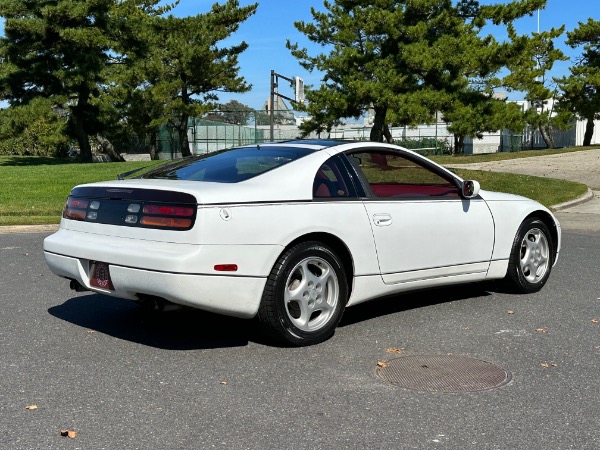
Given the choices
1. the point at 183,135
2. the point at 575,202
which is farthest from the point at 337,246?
the point at 183,135

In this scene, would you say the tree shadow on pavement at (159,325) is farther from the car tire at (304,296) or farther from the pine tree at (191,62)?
the pine tree at (191,62)

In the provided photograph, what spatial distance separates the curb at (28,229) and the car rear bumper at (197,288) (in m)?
8.39

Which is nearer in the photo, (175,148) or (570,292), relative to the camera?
(570,292)

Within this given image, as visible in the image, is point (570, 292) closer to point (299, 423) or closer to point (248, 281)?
point (248, 281)

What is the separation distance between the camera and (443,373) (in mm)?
4969

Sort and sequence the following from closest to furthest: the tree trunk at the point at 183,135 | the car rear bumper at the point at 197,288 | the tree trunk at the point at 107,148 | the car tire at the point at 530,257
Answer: the car rear bumper at the point at 197,288
the car tire at the point at 530,257
the tree trunk at the point at 107,148
the tree trunk at the point at 183,135

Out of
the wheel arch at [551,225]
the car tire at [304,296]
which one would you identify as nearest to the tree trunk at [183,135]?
the wheel arch at [551,225]

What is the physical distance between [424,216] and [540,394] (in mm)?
2118

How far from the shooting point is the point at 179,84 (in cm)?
4144

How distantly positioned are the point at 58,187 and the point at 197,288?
17.0 meters

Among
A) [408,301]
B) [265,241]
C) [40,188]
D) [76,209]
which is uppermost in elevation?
[76,209]

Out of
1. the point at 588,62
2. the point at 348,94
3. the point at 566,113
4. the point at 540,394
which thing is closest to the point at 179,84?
the point at 348,94

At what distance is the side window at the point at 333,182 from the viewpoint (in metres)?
5.81

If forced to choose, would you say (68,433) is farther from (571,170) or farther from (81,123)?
(81,123)
